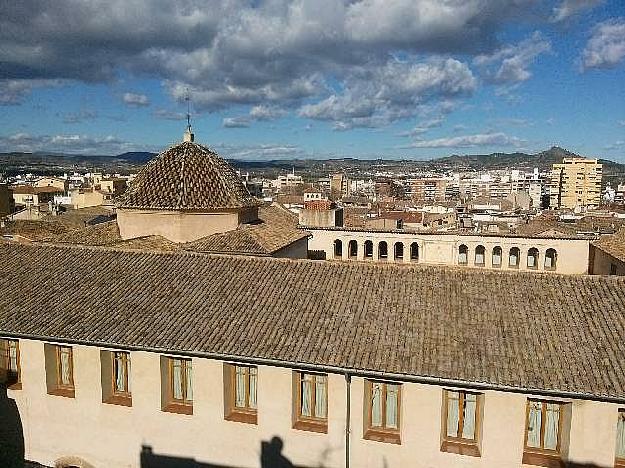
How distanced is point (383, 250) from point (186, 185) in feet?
56.1

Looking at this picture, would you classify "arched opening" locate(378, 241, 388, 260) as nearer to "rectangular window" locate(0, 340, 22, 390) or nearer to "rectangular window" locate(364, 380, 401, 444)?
"rectangular window" locate(364, 380, 401, 444)

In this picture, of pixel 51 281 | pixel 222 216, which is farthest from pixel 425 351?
pixel 222 216

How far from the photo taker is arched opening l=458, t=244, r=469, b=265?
36.2 metres

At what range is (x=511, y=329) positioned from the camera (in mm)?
13062

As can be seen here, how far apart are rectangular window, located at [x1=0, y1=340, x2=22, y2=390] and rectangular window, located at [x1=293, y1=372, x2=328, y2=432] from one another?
799 centimetres

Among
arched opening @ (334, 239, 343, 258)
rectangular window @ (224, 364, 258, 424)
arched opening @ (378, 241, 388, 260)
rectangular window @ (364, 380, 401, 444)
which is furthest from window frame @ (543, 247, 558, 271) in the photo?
rectangular window @ (224, 364, 258, 424)

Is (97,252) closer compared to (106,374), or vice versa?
(106,374)

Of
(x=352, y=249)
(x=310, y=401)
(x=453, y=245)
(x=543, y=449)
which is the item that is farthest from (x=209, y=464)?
(x=453, y=245)

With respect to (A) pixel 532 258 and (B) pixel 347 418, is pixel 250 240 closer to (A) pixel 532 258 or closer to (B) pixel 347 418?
(B) pixel 347 418

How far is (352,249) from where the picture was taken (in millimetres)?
37625

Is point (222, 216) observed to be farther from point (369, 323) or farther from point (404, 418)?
point (404, 418)

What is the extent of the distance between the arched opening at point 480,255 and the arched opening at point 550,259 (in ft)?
12.2

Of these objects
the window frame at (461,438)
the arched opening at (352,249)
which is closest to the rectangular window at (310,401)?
the window frame at (461,438)

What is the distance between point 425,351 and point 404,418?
1.69m
